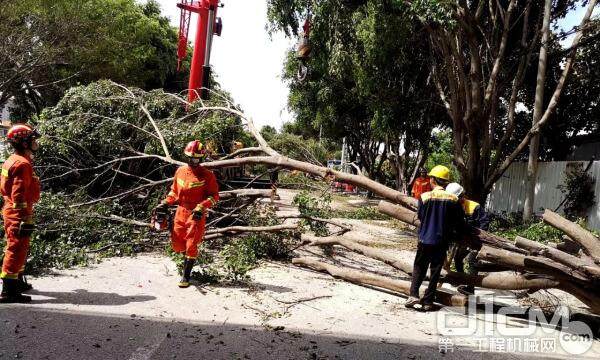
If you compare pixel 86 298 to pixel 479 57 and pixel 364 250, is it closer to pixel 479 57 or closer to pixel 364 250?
pixel 364 250

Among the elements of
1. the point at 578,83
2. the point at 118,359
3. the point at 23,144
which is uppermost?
the point at 578,83

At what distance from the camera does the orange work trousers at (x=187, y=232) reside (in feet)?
16.1

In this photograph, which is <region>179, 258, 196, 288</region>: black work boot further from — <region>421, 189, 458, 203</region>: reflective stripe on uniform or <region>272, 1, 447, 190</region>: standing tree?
<region>272, 1, 447, 190</region>: standing tree

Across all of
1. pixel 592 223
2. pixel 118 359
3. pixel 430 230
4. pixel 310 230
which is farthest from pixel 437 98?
pixel 118 359

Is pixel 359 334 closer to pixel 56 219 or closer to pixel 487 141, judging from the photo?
pixel 56 219

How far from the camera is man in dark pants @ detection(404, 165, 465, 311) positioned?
4641mm

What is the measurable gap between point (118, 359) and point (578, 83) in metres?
16.0

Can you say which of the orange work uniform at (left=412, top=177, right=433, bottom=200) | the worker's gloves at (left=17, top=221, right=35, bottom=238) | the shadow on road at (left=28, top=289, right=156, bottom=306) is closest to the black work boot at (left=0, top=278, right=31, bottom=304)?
the shadow on road at (left=28, top=289, right=156, bottom=306)

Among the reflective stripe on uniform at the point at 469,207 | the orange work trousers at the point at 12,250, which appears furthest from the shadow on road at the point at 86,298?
the reflective stripe on uniform at the point at 469,207

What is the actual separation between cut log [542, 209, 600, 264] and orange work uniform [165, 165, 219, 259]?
3735 millimetres

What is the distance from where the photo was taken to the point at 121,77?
19.7 m

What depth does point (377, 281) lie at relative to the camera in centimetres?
539

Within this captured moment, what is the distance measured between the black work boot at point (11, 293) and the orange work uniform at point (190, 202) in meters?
1.56

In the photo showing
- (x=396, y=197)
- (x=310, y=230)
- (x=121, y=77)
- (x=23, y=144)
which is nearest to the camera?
(x=23, y=144)
